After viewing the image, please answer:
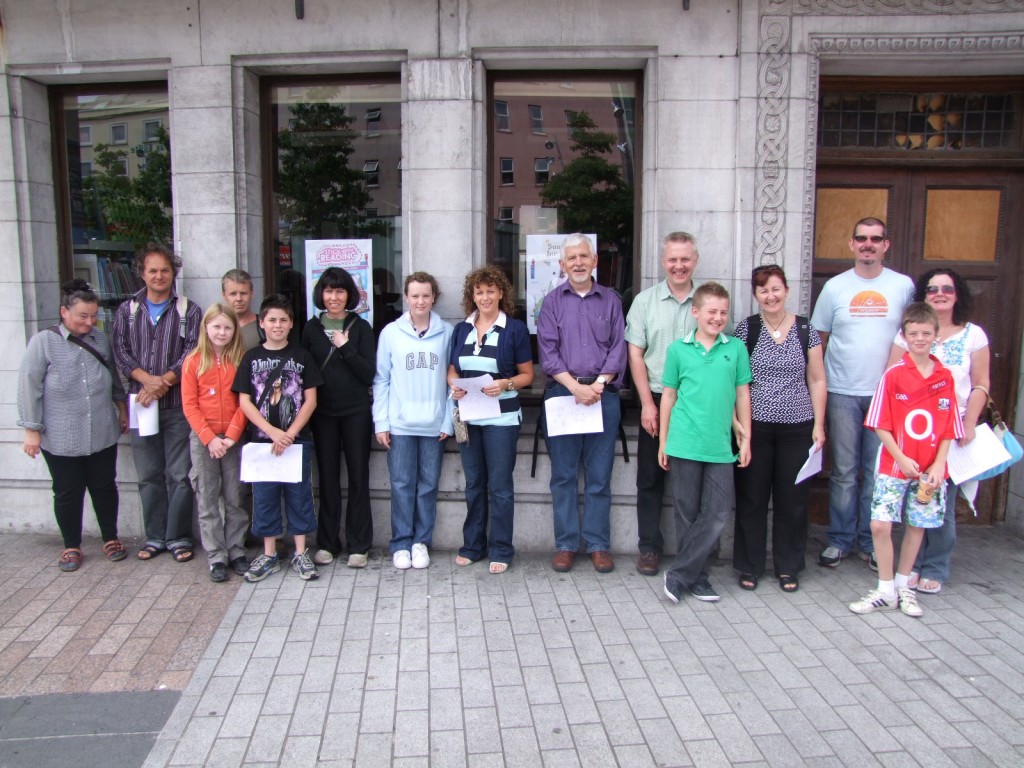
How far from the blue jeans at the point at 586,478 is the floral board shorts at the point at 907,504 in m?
1.61

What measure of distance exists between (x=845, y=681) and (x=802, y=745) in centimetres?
64

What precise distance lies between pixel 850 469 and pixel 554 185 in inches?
116

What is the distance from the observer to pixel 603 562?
5.07 metres

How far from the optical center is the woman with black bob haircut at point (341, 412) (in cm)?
502

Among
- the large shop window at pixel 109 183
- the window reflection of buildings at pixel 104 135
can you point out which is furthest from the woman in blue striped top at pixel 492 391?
the window reflection of buildings at pixel 104 135

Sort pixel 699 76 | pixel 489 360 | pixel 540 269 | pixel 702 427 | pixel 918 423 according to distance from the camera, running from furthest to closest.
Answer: pixel 540 269 → pixel 699 76 → pixel 489 360 → pixel 702 427 → pixel 918 423

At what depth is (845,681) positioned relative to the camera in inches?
147

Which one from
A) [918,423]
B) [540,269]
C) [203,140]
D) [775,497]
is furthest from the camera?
[540,269]

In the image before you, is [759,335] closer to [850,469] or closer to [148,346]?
[850,469]

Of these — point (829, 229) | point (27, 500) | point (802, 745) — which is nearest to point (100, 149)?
point (27, 500)

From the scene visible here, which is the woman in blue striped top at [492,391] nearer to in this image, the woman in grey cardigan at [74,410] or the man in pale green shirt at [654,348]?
the man in pale green shirt at [654,348]

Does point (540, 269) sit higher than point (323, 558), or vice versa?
point (540, 269)

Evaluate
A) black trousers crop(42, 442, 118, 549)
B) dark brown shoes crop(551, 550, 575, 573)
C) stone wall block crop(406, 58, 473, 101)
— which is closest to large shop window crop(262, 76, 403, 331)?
stone wall block crop(406, 58, 473, 101)

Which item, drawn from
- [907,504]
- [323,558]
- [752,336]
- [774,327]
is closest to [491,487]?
[323,558]
